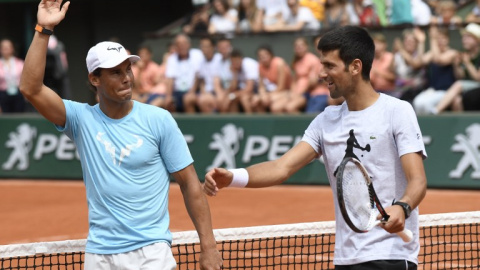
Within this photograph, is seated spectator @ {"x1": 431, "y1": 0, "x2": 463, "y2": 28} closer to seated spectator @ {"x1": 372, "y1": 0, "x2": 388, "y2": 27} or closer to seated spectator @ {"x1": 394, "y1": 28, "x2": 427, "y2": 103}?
seated spectator @ {"x1": 394, "y1": 28, "x2": 427, "y2": 103}

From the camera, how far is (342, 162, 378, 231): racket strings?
403 cm

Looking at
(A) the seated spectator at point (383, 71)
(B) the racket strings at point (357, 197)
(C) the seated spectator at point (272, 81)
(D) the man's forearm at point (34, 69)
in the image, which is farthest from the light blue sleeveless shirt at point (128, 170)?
(C) the seated spectator at point (272, 81)

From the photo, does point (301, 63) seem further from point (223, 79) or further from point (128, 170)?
point (128, 170)

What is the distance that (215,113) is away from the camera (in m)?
14.9

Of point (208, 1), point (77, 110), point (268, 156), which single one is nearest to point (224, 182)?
point (77, 110)

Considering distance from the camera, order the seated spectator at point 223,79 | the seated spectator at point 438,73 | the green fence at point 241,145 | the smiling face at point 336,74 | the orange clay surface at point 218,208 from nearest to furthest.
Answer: the smiling face at point 336,74
the orange clay surface at point 218,208
the green fence at point 241,145
the seated spectator at point 438,73
the seated spectator at point 223,79

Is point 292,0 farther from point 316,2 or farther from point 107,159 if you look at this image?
point 107,159

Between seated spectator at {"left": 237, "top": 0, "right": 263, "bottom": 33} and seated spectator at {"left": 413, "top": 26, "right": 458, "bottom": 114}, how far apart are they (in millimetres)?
3819

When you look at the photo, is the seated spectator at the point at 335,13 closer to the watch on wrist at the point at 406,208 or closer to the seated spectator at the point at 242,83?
the seated spectator at the point at 242,83

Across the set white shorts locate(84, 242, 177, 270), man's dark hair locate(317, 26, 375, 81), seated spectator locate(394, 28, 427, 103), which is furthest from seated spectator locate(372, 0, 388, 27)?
white shorts locate(84, 242, 177, 270)

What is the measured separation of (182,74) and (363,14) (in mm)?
3246

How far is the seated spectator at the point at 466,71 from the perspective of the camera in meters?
12.8

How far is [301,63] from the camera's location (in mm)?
14141

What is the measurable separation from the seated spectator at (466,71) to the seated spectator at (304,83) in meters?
1.86
